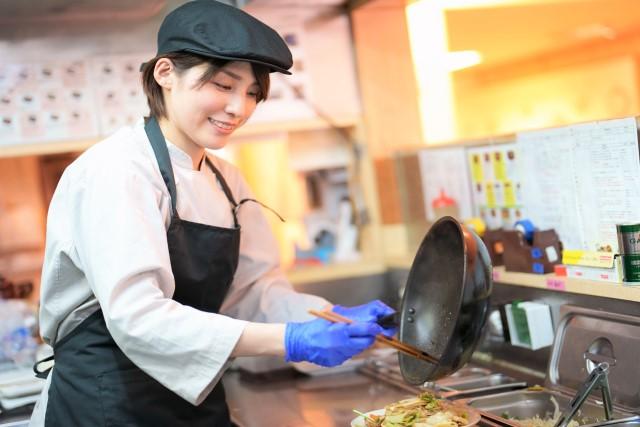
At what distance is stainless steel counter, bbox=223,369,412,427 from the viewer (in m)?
1.93

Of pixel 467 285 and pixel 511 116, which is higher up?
pixel 511 116

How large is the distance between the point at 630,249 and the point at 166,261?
0.96m

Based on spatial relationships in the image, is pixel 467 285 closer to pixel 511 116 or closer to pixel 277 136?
pixel 277 136

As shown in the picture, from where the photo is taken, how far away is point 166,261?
5.19 ft

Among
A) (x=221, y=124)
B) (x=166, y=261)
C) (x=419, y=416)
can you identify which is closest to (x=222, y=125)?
(x=221, y=124)

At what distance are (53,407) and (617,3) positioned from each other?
12.4 ft

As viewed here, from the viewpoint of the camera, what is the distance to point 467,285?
62.2 inches

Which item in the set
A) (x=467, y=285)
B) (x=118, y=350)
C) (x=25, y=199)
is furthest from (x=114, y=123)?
(x=467, y=285)

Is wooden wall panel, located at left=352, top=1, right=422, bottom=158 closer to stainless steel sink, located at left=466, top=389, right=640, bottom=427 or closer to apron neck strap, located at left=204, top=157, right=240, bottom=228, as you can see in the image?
apron neck strap, located at left=204, top=157, right=240, bottom=228

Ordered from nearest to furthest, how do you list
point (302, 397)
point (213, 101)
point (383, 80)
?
point (213, 101)
point (302, 397)
point (383, 80)

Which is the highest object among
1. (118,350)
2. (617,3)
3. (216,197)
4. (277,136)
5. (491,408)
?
(617,3)

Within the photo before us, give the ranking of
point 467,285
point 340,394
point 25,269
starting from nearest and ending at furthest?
point 467,285 < point 340,394 < point 25,269

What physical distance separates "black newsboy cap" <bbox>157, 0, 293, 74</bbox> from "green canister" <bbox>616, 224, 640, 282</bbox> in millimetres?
792

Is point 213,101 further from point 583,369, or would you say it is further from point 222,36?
point 583,369
